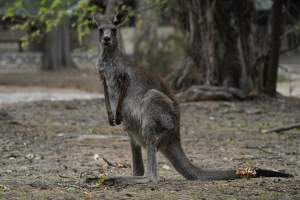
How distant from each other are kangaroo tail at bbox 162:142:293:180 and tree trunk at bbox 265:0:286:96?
29.4 feet

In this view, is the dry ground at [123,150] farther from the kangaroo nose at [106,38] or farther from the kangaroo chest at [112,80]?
the kangaroo nose at [106,38]

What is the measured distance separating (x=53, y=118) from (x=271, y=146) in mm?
4322

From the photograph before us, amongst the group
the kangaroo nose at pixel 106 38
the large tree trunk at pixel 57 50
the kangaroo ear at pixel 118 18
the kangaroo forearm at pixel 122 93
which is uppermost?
the kangaroo ear at pixel 118 18

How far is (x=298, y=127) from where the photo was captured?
1038cm

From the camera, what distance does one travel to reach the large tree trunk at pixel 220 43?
14.2m

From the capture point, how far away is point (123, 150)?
8602mm

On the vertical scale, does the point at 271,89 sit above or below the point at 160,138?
below

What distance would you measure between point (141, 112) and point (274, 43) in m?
→ 9.24

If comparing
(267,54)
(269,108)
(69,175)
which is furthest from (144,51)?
(69,175)

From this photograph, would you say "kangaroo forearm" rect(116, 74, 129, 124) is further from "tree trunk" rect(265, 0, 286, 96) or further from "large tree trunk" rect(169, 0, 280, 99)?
"tree trunk" rect(265, 0, 286, 96)

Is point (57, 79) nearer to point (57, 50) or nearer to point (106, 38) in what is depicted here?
point (57, 50)

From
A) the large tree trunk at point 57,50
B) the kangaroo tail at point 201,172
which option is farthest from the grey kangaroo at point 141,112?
the large tree trunk at point 57,50

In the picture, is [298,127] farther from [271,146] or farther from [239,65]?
[239,65]

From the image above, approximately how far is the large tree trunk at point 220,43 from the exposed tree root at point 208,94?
103 mm
